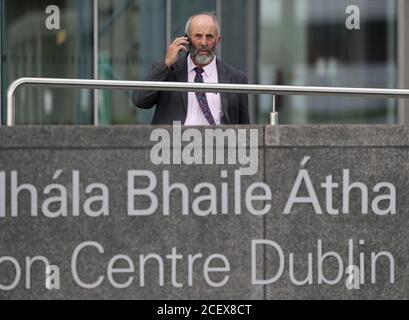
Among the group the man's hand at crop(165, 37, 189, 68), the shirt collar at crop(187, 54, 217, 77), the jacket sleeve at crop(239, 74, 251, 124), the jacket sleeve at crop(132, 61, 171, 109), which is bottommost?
the jacket sleeve at crop(239, 74, 251, 124)

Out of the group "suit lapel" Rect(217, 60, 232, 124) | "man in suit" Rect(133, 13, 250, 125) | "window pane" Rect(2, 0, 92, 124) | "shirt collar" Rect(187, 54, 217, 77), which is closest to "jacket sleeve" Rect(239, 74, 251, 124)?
"man in suit" Rect(133, 13, 250, 125)

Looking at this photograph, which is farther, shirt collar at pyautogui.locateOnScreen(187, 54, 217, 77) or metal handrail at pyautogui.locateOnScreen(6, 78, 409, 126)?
shirt collar at pyautogui.locateOnScreen(187, 54, 217, 77)

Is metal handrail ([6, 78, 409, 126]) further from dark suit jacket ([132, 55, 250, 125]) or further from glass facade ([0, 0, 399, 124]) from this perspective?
glass facade ([0, 0, 399, 124])

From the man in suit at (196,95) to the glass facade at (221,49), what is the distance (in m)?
5.94

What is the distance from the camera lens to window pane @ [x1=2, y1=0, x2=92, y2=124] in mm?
13938

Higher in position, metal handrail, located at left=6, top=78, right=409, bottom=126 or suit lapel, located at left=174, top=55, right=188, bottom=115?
suit lapel, located at left=174, top=55, right=188, bottom=115

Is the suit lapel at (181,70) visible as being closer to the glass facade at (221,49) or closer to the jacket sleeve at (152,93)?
the jacket sleeve at (152,93)

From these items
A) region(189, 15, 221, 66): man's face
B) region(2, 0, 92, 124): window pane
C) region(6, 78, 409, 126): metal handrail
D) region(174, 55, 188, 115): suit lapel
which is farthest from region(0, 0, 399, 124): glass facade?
region(6, 78, 409, 126): metal handrail

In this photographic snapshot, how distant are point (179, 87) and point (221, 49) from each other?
7.35m

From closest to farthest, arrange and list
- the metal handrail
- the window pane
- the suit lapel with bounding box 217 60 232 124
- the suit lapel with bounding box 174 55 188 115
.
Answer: the metal handrail → the suit lapel with bounding box 217 60 232 124 → the suit lapel with bounding box 174 55 188 115 → the window pane

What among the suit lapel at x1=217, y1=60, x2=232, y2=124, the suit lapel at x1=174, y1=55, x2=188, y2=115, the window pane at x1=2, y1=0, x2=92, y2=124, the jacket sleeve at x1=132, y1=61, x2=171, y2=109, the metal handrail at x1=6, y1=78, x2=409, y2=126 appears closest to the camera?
the metal handrail at x1=6, y1=78, x2=409, y2=126

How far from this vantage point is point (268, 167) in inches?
275

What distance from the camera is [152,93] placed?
7703 mm

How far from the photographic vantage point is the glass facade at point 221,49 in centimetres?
1398
